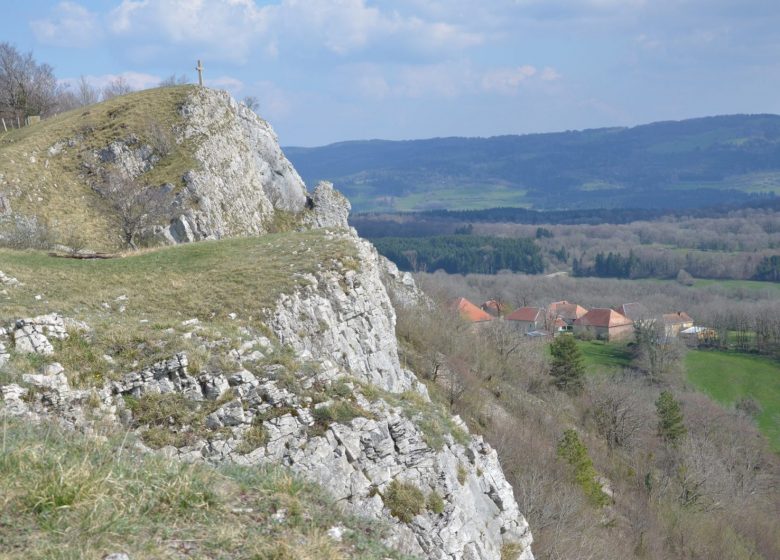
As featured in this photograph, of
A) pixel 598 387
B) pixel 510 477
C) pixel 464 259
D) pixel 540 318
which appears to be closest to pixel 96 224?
pixel 510 477

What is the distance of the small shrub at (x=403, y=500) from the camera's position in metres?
11.0

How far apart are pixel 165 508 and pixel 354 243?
18927 mm

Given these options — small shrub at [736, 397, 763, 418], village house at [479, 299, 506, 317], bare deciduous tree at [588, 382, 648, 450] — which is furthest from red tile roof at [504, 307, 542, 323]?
bare deciduous tree at [588, 382, 648, 450]

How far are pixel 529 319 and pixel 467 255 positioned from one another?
62.9 m

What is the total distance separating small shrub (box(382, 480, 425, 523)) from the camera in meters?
11.0

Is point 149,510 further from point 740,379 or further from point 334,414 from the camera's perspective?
point 740,379

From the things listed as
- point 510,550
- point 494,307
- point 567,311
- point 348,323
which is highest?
point 348,323

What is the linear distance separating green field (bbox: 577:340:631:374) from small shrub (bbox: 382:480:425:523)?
2652 inches

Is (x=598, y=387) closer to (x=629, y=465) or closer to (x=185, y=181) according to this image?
(x=629, y=465)

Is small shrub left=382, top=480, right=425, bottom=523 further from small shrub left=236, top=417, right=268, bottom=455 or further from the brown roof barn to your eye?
the brown roof barn

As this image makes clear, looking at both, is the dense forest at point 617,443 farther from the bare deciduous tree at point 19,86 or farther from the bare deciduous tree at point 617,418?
the bare deciduous tree at point 19,86

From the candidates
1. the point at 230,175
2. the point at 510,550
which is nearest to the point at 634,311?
the point at 230,175

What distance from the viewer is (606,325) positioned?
320ft

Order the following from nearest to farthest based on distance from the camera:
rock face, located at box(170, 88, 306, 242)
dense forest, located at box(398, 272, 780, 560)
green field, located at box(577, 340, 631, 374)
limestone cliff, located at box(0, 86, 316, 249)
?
1. dense forest, located at box(398, 272, 780, 560)
2. limestone cliff, located at box(0, 86, 316, 249)
3. rock face, located at box(170, 88, 306, 242)
4. green field, located at box(577, 340, 631, 374)
